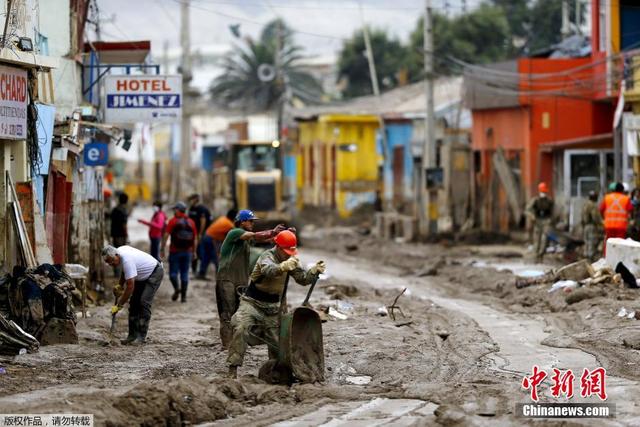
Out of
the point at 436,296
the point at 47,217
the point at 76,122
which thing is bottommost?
the point at 436,296

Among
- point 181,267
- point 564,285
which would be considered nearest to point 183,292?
point 181,267

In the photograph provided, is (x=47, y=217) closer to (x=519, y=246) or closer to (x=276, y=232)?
(x=276, y=232)

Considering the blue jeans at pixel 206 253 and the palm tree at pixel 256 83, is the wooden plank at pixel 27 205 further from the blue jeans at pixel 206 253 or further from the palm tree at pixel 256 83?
the palm tree at pixel 256 83

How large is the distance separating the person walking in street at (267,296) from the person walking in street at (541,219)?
1627cm

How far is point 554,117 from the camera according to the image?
1553 inches

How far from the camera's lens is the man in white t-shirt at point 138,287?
16578mm

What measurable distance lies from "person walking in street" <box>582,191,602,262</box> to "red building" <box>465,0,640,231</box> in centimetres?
556

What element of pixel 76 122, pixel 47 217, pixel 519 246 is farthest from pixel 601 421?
pixel 519 246

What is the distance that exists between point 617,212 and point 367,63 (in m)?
58.7

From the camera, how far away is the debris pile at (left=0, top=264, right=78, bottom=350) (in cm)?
1647

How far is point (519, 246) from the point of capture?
36031mm

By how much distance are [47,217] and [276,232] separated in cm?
730

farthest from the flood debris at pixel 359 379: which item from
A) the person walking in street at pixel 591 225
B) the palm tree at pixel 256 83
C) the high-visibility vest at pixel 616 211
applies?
the palm tree at pixel 256 83

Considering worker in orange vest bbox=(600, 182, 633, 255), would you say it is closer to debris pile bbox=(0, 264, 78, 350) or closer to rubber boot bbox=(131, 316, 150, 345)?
rubber boot bbox=(131, 316, 150, 345)
